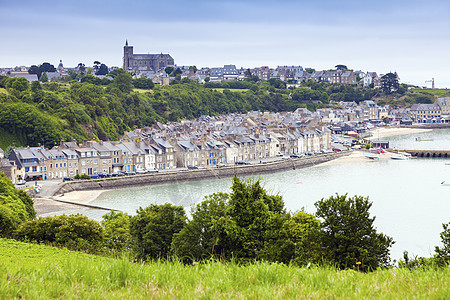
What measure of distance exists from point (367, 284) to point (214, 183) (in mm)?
37240

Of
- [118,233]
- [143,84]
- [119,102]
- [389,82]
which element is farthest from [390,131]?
[118,233]

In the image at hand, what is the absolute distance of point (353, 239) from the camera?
40.2ft

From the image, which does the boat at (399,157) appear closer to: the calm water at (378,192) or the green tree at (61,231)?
the calm water at (378,192)

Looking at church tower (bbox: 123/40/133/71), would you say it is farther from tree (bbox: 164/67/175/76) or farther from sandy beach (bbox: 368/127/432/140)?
sandy beach (bbox: 368/127/432/140)

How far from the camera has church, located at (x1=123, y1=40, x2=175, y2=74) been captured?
146 metres

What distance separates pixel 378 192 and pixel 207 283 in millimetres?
32654

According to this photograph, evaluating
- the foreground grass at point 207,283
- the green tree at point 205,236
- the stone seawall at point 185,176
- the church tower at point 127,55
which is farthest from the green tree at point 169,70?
the foreground grass at point 207,283

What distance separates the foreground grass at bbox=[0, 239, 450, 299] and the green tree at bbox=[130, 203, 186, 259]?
1155 cm

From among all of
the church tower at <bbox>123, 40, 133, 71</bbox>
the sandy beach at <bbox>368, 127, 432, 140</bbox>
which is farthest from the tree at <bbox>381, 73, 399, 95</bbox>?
the church tower at <bbox>123, 40, 133, 71</bbox>

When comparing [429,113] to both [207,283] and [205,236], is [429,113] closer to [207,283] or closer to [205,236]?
[205,236]

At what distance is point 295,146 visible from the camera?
58.5 m

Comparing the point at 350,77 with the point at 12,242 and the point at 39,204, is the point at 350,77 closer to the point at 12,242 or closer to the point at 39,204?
the point at 39,204

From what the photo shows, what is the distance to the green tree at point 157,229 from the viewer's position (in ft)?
55.7

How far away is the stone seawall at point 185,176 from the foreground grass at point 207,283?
27.1m
